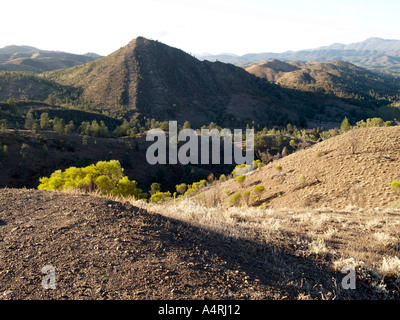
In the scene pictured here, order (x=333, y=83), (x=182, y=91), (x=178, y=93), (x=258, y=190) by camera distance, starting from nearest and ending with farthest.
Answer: (x=258, y=190)
(x=178, y=93)
(x=182, y=91)
(x=333, y=83)

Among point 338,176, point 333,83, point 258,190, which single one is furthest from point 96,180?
point 333,83

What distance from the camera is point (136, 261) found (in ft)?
12.7

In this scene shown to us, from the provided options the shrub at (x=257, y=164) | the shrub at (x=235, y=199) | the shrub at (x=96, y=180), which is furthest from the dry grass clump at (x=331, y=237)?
the shrub at (x=257, y=164)

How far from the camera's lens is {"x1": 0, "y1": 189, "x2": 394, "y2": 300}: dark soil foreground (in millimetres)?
3357

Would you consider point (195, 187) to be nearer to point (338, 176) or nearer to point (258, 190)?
point (258, 190)
